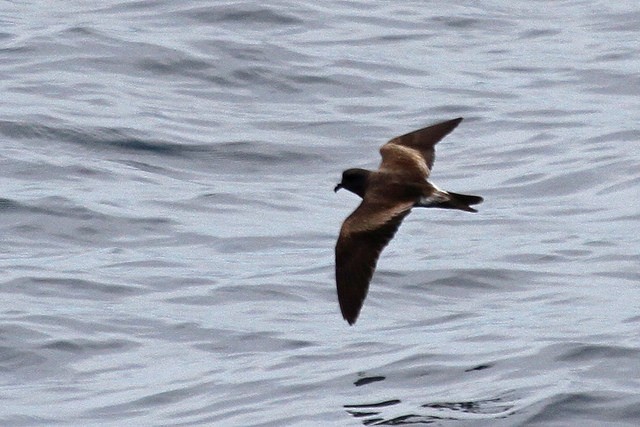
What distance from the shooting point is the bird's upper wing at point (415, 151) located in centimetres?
896

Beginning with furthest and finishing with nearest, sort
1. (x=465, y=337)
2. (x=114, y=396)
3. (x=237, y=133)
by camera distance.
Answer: (x=237, y=133) → (x=465, y=337) → (x=114, y=396)

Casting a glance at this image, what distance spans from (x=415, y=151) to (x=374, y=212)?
4.49 ft

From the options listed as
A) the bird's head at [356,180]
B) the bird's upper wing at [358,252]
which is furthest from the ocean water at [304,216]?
the bird's head at [356,180]

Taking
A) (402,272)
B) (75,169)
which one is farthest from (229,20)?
(402,272)

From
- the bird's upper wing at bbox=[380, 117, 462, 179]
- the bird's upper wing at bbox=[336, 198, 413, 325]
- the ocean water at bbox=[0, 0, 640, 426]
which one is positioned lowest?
the ocean water at bbox=[0, 0, 640, 426]

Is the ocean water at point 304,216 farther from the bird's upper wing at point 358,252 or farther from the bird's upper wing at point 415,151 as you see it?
the bird's upper wing at point 415,151

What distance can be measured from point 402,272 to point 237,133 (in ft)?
12.2

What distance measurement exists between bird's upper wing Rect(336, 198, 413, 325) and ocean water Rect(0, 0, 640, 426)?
22.2 inches

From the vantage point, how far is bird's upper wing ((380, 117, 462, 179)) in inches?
353

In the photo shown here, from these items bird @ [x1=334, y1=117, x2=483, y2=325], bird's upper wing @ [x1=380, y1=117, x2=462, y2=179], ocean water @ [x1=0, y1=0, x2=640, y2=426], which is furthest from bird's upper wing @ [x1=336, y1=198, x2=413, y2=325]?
bird's upper wing @ [x1=380, y1=117, x2=462, y2=179]

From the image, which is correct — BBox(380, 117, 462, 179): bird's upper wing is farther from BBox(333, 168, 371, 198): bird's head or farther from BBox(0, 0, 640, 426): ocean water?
BBox(0, 0, 640, 426): ocean water

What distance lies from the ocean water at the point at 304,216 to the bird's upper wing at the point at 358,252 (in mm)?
563

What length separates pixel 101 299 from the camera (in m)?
10.4

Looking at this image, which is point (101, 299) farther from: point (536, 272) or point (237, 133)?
point (237, 133)
